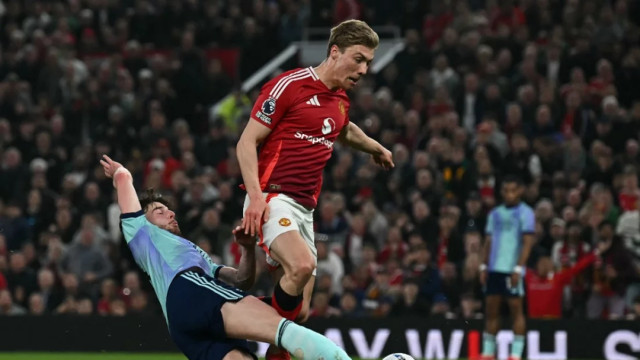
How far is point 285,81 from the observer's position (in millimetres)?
7887

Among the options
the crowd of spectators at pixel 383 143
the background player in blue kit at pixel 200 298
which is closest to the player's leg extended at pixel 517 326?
the crowd of spectators at pixel 383 143

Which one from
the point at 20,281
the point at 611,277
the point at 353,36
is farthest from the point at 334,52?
the point at 20,281


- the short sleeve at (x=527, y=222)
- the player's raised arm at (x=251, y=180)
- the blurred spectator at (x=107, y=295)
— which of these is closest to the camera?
the player's raised arm at (x=251, y=180)

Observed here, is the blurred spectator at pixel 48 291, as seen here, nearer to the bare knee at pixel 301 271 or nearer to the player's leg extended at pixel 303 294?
the player's leg extended at pixel 303 294

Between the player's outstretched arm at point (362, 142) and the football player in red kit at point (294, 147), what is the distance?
41 centimetres

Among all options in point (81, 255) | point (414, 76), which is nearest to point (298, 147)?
point (81, 255)

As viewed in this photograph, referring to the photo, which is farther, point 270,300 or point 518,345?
point 518,345

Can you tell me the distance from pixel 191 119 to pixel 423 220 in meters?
4.49

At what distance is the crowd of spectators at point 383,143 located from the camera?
14594mm

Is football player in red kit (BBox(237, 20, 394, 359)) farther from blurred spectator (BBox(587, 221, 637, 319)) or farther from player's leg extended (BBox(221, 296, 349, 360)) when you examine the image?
blurred spectator (BBox(587, 221, 637, 319))

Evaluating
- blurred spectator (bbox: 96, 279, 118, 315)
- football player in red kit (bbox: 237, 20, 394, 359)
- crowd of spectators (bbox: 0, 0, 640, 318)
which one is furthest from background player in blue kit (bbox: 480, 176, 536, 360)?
football player in red kit (bbox: 237, 20, 394, 359)

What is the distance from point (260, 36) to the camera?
19.2 metres

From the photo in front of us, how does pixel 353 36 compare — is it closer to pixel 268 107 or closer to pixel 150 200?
pixel 268 107

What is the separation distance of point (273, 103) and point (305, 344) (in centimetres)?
153
